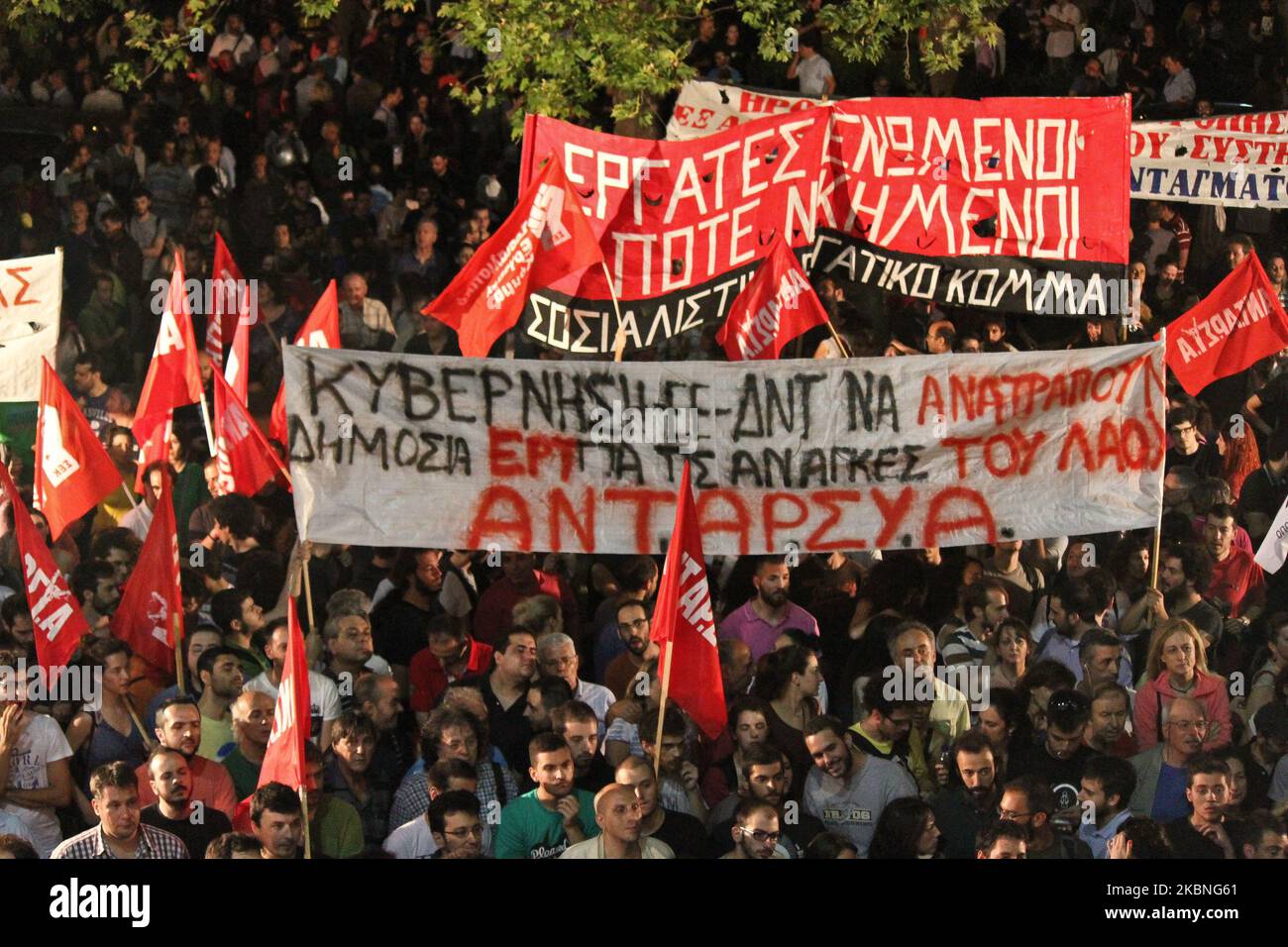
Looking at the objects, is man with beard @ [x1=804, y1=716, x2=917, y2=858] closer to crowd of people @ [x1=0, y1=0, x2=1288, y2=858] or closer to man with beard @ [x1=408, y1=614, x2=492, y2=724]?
crowd of people @ [x1=0, y1=0, x2=1288, y2=858]

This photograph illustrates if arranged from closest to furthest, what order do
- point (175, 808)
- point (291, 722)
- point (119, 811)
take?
point (119, 811), point (291, 722), point (175, 808)

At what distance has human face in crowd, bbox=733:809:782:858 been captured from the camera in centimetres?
978

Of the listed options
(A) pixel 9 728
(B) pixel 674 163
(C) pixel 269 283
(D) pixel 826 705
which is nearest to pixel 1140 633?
(D) pixel 826 705

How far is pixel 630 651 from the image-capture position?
11141 mm

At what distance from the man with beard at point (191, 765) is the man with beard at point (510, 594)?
1.71m

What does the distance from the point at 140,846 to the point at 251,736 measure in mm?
869

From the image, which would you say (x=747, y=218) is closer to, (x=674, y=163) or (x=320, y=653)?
(x=674, y=163)

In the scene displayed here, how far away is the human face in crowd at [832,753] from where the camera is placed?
10.2 meters

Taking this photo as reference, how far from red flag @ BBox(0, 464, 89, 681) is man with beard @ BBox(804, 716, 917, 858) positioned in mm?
3391

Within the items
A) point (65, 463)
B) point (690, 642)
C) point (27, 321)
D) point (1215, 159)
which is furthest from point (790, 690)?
point (1215, 159)

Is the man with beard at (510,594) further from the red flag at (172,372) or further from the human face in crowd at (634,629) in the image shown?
the red flag at (172,372)

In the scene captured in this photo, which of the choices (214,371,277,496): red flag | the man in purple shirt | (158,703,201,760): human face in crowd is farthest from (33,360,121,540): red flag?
the man in purple shirt

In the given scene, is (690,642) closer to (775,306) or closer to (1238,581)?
(775,306)

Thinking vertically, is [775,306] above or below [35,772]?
above
